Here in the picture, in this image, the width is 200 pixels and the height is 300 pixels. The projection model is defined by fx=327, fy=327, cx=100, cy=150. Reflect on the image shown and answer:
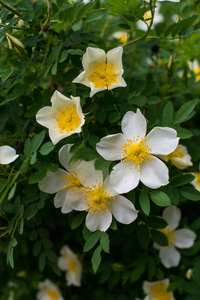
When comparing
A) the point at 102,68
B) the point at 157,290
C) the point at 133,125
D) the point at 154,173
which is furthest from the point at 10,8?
the point at 157,290

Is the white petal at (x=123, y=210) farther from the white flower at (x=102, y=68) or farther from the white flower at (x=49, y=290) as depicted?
the white flower at (x=49, y=290)

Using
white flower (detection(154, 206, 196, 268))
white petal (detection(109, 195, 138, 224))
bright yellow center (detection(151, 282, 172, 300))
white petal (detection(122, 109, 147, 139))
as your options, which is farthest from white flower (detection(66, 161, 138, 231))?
bright yellow center (detection(151, 282, 172, 300))

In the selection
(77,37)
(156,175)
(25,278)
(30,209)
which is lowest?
(25,278)

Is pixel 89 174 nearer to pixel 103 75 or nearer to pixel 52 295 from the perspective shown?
pixel 103 75

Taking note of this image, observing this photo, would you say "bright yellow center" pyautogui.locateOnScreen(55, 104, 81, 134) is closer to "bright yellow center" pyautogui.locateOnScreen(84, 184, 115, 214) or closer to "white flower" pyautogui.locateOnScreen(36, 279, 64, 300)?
"bright yellow center" pyautogui.locateOnScreen(84, 184, 115, 214)

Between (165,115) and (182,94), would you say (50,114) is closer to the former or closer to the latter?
(165,115)

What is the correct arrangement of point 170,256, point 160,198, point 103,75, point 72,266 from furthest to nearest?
point 72,266 < point 170,256 < point 103,75 < point 160,198

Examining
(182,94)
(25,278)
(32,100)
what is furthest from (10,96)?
(25,278)
